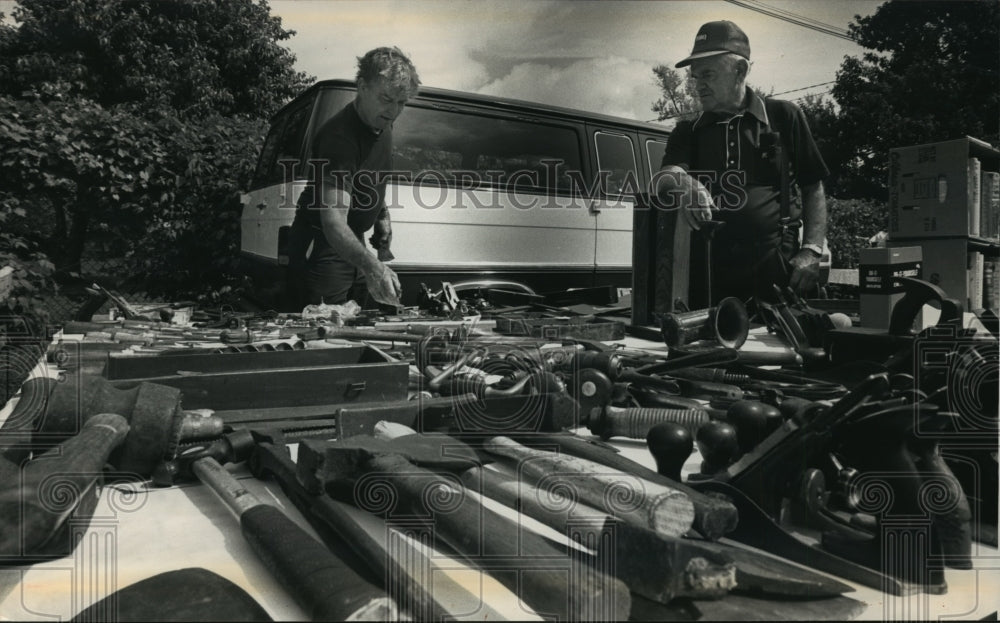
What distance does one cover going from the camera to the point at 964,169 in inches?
171

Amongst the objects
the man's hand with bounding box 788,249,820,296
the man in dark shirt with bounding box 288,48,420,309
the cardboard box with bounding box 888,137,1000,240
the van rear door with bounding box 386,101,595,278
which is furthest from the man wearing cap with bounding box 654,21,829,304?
the man in dark shirt with bounding box 288,48,420,309

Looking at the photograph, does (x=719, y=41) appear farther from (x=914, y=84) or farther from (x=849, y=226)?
(x=849, y=226)

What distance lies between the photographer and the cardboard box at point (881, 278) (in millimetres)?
2895

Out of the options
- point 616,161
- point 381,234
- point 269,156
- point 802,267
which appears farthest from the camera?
point 616,161

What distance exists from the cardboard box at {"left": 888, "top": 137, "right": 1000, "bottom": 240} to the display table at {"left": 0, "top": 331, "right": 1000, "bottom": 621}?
165 inches

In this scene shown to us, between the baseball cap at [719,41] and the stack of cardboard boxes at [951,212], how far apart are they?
1.53m

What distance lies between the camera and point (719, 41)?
4.02 metres

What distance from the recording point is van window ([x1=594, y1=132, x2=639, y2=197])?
6266 mm

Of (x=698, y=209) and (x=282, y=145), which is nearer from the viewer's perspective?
(x=698, y=209)

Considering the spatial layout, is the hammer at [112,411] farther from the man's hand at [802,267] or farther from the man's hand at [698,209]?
the man's hand at [802,267]

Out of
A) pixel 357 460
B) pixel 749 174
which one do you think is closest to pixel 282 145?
pixel 749 174

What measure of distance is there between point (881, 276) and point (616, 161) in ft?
12.3

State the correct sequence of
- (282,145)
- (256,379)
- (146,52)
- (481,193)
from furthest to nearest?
(146,52) → (282,145) → (481,193) → (256,379)

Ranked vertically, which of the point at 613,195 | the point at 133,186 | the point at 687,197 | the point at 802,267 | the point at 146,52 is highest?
the point at 146,52
